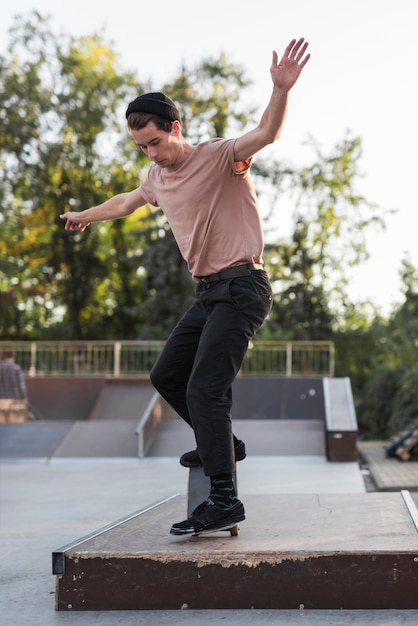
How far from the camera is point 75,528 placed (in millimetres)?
5961

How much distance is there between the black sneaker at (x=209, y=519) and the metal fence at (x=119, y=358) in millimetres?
20247

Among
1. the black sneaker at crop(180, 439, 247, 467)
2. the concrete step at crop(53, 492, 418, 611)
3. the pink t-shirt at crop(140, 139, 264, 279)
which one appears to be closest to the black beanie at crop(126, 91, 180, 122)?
the pink t-shirt at crop(140, 139, 264, 279)

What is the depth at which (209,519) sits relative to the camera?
12.0 feet

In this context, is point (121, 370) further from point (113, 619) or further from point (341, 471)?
point (113, 619)

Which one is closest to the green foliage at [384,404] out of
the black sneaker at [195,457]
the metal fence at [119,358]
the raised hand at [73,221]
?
the metal fence at [119,358]

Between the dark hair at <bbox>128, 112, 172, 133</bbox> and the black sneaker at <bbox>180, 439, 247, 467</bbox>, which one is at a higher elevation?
the dark hair at <bbox>128, 112, 172, 133</bbox>

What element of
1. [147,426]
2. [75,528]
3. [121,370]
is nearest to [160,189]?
[75,528]

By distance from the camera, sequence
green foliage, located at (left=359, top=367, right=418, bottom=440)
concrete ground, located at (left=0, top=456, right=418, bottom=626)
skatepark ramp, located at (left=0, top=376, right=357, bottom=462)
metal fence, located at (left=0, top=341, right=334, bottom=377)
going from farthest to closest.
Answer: metal fence, located at (left=0, top=341, right=334, bottom=377)
green foliage, located at (left=359, top=367, right=418, bottom=440)
skatepark ramp, located at (left=0, top=376, right=357, bottom=462)
concrete ground, located at (left=0, top=456, right=418, bottom=626)

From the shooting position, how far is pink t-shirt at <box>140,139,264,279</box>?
12.8ft

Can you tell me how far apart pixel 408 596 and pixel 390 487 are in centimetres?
650

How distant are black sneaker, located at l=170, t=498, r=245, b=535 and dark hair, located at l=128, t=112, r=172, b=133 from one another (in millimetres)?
1576

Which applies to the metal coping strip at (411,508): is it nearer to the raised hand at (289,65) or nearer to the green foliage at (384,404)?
the raised hand at (289,65)

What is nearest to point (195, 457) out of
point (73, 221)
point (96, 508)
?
point (73, 221)

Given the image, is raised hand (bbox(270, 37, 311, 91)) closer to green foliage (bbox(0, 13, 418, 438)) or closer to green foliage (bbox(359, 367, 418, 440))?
green foliage (bbox(359, 367, 418, 440))
